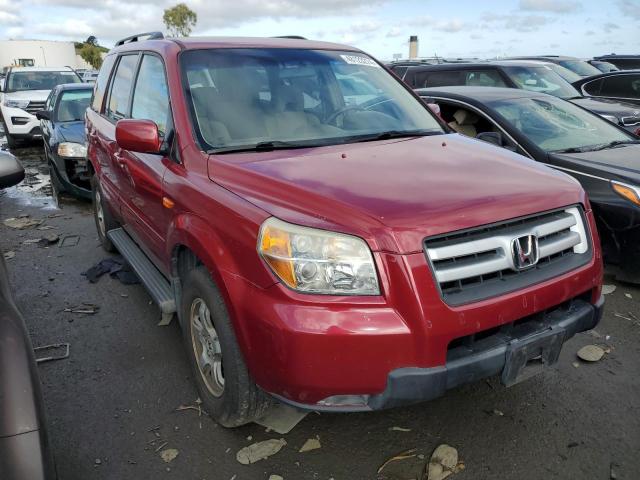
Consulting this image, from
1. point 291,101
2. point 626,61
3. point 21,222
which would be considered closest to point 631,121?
point 291,101

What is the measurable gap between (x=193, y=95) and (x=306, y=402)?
1.80m

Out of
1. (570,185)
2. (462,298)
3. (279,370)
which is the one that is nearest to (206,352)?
(279,370)

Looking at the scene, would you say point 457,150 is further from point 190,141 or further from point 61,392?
point 61,392

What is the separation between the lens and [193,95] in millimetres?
3002

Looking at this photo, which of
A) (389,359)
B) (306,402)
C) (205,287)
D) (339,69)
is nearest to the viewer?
(389,359)

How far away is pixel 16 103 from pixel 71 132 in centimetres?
621

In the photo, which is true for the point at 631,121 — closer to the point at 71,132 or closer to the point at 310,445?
the point at 310,445

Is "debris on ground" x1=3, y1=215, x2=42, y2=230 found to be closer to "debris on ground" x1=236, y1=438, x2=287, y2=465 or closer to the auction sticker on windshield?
the auction sticker on windshield

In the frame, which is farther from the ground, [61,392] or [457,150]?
[457,150]

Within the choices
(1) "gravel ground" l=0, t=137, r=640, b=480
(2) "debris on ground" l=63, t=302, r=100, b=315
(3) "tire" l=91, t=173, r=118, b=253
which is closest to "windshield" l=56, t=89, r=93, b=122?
(3) "tire" l=91, t=173, r=118, b=253

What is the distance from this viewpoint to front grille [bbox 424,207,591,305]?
6.81ft

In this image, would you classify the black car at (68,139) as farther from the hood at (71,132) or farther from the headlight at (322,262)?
the headlight at (322,262)

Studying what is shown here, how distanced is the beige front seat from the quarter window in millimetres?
3232

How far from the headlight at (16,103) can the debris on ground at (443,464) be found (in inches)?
513
